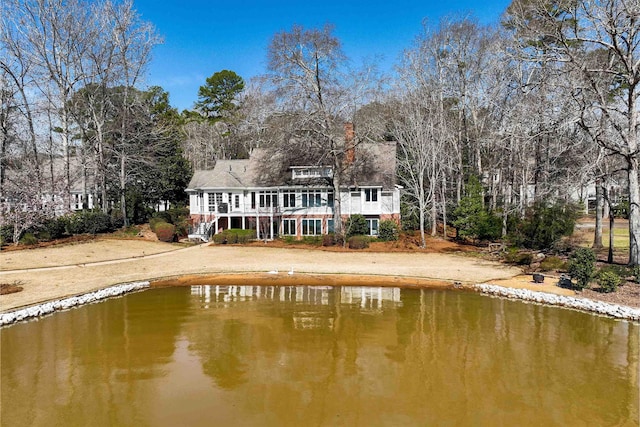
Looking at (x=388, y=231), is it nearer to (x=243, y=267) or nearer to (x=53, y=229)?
(x=243, y=267)

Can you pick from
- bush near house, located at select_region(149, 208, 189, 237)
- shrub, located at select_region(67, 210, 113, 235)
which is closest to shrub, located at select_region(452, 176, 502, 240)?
bush near house, located at select_region(149, 208, 189, 237)

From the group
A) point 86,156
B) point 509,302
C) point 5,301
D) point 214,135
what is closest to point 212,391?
point 5,301

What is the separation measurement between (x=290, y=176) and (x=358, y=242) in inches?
373

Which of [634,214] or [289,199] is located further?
[289,199]

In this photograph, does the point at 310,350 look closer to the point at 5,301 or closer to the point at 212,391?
the point at 212,391

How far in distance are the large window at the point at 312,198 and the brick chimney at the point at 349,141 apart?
3.57 m

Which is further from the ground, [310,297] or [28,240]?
[28,240]

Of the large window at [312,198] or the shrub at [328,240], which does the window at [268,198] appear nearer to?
the large window at [312,198]

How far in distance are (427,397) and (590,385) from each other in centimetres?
391

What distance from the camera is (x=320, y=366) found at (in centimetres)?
→ 994

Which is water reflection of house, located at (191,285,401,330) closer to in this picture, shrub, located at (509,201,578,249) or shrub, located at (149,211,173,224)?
shrub, located at (509,201,578,249)

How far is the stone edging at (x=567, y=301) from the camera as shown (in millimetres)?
13117

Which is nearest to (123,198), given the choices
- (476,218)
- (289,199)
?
(289,199)

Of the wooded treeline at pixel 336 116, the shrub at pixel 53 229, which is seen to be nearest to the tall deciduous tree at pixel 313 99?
the wooded treeline at pixel 336 116
